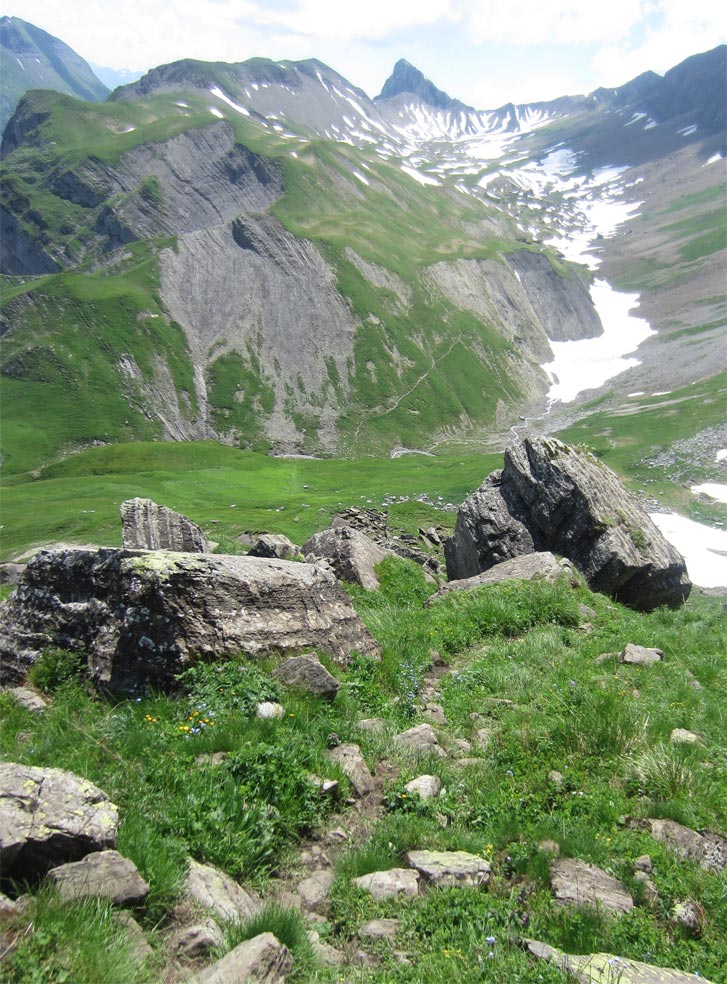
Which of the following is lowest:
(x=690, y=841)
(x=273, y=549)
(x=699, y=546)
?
(x=699, y=546)

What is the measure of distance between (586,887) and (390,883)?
2.03 m

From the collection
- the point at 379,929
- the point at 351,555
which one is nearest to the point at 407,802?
the point at 379,929

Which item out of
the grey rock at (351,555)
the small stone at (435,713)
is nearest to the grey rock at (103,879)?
the small stone at (435,713)

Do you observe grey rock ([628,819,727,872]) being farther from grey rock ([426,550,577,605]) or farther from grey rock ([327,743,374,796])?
grey rock ([426,550,577,605])

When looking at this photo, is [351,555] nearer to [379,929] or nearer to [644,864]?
[644,864]

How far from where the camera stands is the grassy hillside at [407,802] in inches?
220

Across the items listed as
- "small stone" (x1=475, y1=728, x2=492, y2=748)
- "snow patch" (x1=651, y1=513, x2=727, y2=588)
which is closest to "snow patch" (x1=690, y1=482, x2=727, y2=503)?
"snow patch" (x1=651, y1=513, x2=727, y2=588)

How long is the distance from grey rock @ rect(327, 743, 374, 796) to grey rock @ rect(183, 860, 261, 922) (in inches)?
83.2

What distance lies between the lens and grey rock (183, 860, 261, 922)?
5.91 metres

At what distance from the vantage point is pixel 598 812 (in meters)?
7.86

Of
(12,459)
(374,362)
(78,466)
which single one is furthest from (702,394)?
(12,459)

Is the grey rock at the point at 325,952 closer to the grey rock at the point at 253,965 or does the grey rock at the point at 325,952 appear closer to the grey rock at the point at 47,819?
the grey rock at the point at 253,965

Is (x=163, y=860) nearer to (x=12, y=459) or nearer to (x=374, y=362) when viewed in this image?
(x=12, y=459)

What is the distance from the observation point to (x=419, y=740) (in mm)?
9648
